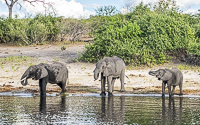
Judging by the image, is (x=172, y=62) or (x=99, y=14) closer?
(x=172, y=62)

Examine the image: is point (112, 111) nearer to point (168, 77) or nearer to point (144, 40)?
point (168, 77)

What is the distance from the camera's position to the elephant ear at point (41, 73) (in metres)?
12.9

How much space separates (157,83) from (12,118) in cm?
817

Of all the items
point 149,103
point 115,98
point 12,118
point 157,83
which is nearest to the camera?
point 12,118

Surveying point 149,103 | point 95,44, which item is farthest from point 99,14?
point 149,103

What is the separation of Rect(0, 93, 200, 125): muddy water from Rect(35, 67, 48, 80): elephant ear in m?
0.66

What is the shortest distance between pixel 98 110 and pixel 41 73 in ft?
10.9

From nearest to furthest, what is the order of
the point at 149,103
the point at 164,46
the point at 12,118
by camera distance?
the point at 12,118
the point at 149,103
the point at 164,46

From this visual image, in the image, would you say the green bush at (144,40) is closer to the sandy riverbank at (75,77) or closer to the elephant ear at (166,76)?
the sandy riverbank at (75,77)

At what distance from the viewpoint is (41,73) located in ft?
42.3

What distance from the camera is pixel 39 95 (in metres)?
13.4

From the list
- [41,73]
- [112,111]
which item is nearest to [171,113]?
[112,111]

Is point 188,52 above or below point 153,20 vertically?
below

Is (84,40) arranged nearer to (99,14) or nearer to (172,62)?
(99,14)
